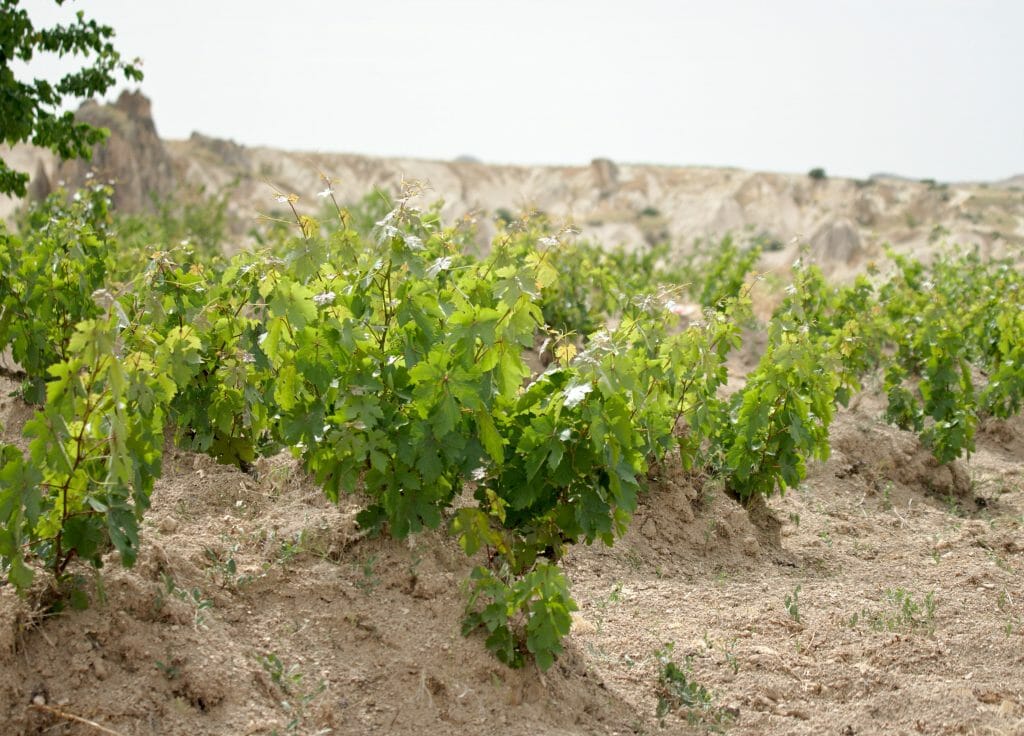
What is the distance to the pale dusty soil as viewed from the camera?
293cm

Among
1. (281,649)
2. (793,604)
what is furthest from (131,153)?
(281,649)

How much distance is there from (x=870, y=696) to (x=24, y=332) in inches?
157

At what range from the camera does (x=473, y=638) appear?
341 centimetres

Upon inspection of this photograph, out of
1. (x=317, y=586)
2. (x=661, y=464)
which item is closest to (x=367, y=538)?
(x=317, y=586)

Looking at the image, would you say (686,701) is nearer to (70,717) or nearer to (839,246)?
(70,717)

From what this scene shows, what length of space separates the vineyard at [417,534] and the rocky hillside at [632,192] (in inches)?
1223

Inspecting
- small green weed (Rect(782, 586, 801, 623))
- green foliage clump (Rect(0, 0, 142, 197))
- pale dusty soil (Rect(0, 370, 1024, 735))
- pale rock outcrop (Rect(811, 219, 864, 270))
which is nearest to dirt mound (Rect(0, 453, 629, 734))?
pale dusty soil (Rect(0, 370, 1024, 735))

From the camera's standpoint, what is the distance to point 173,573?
3.37 m

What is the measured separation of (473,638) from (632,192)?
4773 centimetres

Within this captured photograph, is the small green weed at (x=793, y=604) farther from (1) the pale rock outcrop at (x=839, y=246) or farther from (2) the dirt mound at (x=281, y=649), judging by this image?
(1) the pale rock outcrop at (x=839, y=246)

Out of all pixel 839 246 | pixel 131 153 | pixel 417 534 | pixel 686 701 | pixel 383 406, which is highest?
pixel 131 153

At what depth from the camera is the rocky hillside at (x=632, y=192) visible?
120 ft

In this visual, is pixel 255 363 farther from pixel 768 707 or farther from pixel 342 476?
pixel 768 707

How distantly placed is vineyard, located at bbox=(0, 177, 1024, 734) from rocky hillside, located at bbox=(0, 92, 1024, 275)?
31.1 metres
